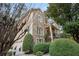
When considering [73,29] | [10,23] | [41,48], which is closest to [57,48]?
[41,48]

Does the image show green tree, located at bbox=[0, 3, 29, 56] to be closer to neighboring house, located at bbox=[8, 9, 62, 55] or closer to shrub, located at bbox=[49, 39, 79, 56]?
neighboring house, located at bbox=[8, 9, 62, 55]

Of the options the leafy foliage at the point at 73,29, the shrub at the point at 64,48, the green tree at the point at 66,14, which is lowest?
the shrub at the point at 64,48

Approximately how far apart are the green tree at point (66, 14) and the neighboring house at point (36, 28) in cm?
9

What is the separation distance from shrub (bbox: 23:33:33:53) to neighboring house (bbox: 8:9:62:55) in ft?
0.13

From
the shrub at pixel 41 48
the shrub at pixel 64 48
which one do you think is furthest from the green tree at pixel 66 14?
the shrub at pixel 41 48

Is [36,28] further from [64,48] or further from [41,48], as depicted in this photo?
[64,48]

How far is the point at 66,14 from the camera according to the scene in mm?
2758

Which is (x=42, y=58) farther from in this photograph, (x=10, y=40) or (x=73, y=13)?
(x=73, y=13)

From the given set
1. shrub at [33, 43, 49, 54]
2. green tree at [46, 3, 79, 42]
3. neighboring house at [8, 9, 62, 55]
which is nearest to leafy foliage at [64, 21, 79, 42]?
green tree at [46, 3, 79, 42]

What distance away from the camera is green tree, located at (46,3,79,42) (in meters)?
2.73

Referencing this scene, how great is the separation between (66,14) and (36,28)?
42 centimetres

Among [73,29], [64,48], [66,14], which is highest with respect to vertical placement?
[66,14]

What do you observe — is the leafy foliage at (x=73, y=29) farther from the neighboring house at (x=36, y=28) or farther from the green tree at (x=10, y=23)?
the green tree at (x=10, y=23)

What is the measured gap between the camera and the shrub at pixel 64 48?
267 cm
